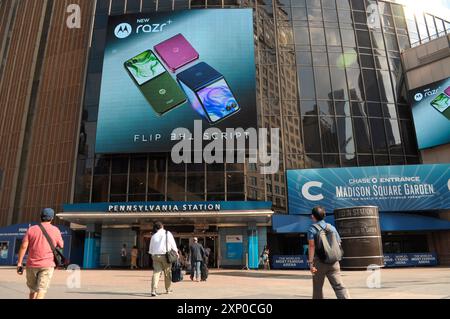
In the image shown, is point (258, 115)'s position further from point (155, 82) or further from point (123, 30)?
point (123, 30)

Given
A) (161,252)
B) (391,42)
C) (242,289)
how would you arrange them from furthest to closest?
1. (391,42)
2. (242,289)
3. (161,252)

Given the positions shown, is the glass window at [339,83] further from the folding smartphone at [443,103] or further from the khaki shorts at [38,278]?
the khaki shorts at [38,278]

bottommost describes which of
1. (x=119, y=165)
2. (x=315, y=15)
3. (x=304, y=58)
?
(x=119, y=165)

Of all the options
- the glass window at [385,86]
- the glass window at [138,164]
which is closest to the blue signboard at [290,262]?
the glass window at [138,164]

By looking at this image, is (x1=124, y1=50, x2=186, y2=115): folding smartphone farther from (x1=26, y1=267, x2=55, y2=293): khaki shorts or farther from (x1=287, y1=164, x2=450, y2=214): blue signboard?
(x1=26, y1=267, x2=55, y2=293): khaki shorts

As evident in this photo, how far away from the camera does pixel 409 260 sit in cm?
2295

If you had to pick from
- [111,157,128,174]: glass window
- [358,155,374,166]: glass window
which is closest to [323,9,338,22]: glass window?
[358,155,374,166]: glass window

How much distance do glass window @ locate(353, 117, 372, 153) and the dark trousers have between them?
24.0 m

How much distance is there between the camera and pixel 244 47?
88.7 feet

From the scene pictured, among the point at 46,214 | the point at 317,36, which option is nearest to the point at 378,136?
the point at 317,36

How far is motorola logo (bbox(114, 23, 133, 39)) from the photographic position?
2789cm

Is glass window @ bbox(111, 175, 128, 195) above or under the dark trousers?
above

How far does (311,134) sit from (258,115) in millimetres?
4183
